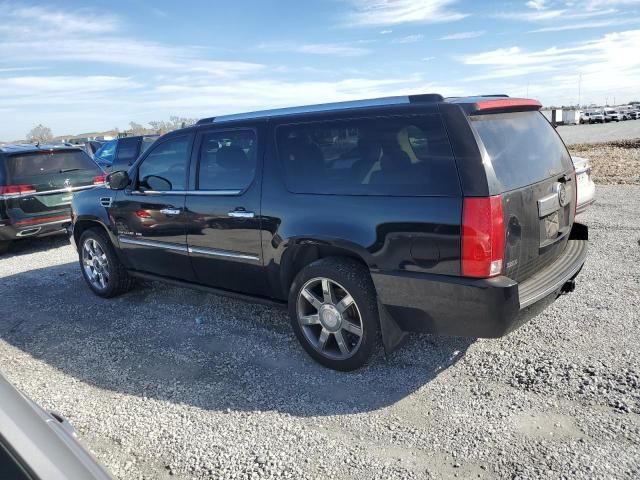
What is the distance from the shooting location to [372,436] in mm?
2980

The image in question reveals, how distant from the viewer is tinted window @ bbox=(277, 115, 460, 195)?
3.16 meters

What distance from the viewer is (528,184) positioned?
3.33m

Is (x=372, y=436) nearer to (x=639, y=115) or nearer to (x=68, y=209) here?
(x=68, y=209)

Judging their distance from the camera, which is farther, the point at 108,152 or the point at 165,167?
the point at 108,152

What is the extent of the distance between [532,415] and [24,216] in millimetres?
7982

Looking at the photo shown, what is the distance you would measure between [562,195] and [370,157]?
1451 mm

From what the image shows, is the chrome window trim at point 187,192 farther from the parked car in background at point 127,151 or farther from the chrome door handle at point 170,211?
the parked car in background at point 127,151

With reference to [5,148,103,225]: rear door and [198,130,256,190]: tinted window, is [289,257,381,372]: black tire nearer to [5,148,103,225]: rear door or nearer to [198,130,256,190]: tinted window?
[198,130,256,190]: tinted window

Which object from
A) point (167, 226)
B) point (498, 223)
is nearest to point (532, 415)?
point (498, 223)

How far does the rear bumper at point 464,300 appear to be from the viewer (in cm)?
302

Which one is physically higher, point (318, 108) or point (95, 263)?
point (318, 108)

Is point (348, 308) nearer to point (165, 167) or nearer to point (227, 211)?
point (227, 211)

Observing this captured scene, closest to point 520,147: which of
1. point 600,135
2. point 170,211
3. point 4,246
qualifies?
point 170,211

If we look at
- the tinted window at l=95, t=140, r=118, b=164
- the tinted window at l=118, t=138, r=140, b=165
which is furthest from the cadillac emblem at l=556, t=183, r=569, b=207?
the tinted window at l=95, t=140, r=118, b=164
